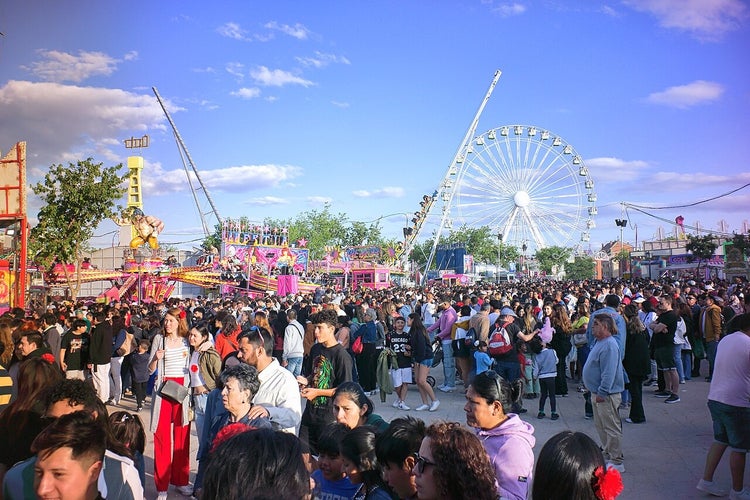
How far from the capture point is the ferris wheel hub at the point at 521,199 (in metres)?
53.5

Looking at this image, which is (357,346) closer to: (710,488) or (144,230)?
(710,488)

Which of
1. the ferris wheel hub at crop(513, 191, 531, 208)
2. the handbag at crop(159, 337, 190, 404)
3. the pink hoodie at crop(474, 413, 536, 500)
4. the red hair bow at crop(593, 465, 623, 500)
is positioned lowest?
the handbag at crop(159, 337, 190, 404)

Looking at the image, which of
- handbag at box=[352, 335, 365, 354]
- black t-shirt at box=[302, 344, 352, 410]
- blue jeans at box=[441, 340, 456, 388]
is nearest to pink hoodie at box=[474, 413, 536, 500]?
black t-shirt at box=[302, 344, 352, 410]

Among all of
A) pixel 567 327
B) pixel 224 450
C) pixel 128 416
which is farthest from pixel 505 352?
pixel 224 450

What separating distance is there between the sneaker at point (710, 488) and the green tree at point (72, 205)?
20463mm

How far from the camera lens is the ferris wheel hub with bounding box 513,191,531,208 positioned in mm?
53534

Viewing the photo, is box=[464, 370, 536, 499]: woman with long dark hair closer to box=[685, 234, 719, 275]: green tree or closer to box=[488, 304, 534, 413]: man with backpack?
box=[488, 304, 534, 413]: man with backpack

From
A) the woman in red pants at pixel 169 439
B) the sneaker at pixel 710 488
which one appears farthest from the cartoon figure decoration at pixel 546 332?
the woman in red pants at pixel 169 439

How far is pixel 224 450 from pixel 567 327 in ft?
28.2

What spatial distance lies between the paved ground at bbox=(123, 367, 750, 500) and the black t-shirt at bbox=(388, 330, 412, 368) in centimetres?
79

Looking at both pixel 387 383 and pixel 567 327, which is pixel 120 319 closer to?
pixel 387 383

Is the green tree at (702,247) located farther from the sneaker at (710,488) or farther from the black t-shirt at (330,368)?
the black t-shirt at (330,368)

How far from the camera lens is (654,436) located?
25.1 feet

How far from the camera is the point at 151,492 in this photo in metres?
5.92
